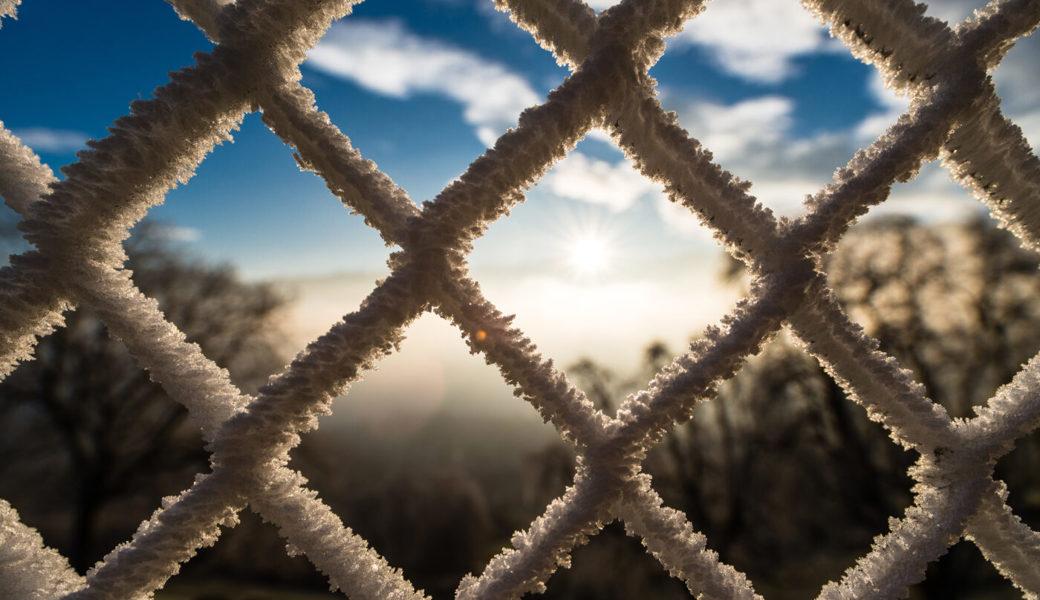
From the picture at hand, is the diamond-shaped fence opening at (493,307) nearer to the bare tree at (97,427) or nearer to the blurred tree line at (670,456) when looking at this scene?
the blurred tree line at (670,456)

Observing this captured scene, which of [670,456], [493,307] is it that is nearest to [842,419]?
[670,456]

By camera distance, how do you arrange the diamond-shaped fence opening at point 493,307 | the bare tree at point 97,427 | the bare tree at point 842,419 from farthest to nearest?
the bare tree at point 97,427
the bare tree at point 842,419
the diamond-shaped fence opening at point 493,307

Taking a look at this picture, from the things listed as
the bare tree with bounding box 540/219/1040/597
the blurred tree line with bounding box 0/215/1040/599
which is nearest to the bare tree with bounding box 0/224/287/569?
the blurred tree line with bounding box 0/215/1040/599

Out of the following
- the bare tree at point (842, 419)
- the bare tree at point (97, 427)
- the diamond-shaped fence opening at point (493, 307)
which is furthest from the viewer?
the bare tree at point (97, 427)

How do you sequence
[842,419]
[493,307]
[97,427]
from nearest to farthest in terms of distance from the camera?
[493,307] → [842,419] → [97,427]

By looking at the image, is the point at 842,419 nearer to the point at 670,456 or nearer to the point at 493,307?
the point at 670,456

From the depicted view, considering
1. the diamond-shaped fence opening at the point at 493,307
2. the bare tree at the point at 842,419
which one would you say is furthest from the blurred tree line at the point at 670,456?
the diamond-shaped fence opening at the point at 493,307

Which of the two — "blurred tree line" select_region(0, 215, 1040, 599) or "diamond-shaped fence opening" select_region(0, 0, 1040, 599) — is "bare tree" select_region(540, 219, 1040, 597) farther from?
"diamond-shaped fence opening" select_region(0, 0, 1040, 599)
